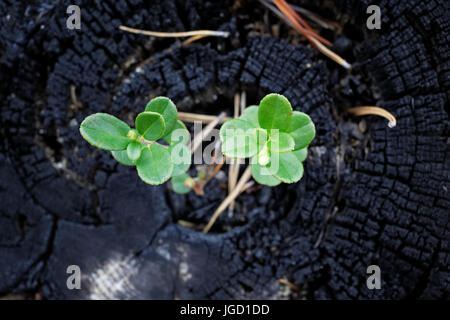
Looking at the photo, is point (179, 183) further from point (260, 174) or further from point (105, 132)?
point (105, 132)

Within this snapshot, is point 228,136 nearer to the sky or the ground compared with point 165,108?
nearer to the ground

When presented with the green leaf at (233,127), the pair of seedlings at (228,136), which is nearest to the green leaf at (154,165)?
the pair of seedlings at (228,136)

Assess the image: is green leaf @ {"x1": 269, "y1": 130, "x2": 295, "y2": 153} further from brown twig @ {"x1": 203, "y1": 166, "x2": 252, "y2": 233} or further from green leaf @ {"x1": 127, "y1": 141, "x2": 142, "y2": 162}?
brown twig @ {"x1": 203, "y1": 166, "x2": 252, "y2": 233}

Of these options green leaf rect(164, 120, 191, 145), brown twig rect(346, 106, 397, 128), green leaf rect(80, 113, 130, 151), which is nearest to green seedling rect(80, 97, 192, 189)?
green leaf rect(80, 113, 130, 151)

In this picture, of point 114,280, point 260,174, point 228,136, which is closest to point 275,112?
point 228,136

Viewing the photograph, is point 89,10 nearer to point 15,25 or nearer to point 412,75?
point 15,25

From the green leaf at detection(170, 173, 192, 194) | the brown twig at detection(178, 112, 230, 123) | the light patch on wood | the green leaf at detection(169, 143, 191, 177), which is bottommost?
the light patch on wood
